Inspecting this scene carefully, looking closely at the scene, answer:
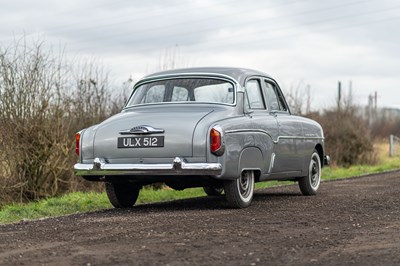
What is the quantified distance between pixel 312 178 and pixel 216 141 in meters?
3.89

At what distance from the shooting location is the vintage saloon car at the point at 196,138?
967 cm

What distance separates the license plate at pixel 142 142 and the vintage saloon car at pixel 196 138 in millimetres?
12

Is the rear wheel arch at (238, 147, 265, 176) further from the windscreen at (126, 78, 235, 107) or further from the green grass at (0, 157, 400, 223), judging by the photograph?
the green grass at (0, 157, 400, 223)

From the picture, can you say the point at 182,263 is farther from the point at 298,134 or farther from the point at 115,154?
the point at 298,134

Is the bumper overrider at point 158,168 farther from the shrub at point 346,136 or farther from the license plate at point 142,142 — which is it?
the shrub at point 346,136

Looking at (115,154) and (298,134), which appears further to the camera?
(298,134)

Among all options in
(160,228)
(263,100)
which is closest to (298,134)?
(263,100)

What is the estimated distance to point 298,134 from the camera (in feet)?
40.0

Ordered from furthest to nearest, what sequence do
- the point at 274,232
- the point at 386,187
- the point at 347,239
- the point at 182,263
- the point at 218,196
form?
the point at 386,187 < the point at 218,196 < the point at 274,232 < the point at 347,239 < the point at 182,263

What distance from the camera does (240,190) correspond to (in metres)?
10.4

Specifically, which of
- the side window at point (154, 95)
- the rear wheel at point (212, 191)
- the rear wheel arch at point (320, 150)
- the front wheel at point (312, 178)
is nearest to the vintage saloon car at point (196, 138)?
the side window at point (154, 95)

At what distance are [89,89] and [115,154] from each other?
697cm

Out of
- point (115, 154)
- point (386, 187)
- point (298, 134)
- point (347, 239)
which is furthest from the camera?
point (386, 187)

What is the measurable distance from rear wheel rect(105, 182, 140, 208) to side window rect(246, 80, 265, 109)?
2.01 m
